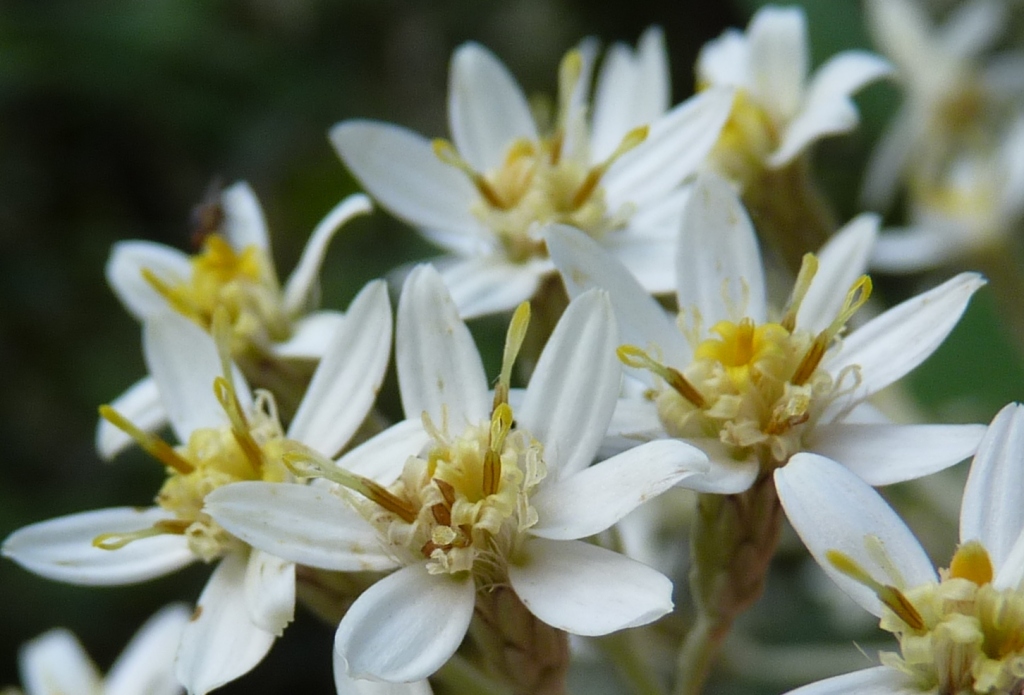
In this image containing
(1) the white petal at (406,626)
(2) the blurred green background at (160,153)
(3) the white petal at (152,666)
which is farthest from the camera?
(2) the blurred green background at (160,153)

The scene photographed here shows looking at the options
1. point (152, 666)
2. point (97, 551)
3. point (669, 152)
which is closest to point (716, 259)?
point (669, 152)

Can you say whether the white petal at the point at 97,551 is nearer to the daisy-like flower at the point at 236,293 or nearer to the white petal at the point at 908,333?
the daisy-like flower at the point at 236,293

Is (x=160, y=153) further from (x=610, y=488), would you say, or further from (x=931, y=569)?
(x=931, y=569)

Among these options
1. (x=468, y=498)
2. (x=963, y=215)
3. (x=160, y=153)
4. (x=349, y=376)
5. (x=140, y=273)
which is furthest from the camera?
(x=160, y=153)

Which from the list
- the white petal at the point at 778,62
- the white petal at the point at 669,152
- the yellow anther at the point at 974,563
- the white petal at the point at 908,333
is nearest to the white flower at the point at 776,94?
the white petal at the point at 778,62

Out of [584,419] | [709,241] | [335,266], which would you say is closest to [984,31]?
[335,266]

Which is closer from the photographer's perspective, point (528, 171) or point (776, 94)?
point (528, 171)

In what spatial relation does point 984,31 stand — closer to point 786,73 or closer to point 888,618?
point 786,73
